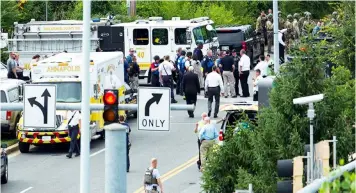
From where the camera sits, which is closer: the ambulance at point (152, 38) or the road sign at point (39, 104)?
the road sign at point (39, 104)

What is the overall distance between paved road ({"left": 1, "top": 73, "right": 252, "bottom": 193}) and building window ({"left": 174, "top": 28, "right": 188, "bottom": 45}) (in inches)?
378

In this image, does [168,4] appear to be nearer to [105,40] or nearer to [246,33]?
[246,33]

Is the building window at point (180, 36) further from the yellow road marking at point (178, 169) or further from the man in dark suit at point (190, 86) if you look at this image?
the yellow road marking at point (178, 169)

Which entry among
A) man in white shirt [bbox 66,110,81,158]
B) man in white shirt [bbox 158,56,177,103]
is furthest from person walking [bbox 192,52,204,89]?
man in white shirt [bbox 66,110,81,158]

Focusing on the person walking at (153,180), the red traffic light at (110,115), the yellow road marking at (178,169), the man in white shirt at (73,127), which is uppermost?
the red traffic light at (110,115)

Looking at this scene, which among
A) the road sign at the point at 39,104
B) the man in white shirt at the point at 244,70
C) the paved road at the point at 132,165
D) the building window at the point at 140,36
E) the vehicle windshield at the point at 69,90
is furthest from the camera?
the building window at the point at 140,36

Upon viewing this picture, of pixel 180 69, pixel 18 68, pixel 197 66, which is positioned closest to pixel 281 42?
pixel 197 66

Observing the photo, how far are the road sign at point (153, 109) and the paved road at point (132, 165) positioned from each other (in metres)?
8.79

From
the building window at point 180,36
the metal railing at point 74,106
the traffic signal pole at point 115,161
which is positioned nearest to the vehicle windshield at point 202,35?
the building window at point 180,36

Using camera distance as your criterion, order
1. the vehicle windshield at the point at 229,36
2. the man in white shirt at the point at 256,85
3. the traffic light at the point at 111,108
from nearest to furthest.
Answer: the traffic light at the point at 111,108
the man in white shirt at the point at 256,85
the vehicle windshield at the point at 229,36

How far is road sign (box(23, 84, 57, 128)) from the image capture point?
59.0 ft

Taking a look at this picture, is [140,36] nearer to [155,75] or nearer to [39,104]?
[155,75]

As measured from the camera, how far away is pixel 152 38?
44562 millimetres

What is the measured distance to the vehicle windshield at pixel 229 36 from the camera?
48297 millimetres
